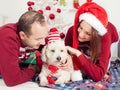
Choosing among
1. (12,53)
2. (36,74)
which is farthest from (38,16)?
(36,74)

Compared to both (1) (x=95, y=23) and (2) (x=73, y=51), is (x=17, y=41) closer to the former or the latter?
(2) (x=73, y=51)

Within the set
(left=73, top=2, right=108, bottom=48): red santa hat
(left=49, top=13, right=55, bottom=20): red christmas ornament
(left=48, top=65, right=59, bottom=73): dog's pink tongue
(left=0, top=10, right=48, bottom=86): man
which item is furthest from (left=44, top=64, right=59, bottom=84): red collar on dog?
(left=49, top=13, right=55, bottom=20): red christmas ornament

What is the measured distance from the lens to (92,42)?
1.50m

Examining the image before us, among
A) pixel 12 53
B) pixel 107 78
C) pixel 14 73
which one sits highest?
pixel 12 53

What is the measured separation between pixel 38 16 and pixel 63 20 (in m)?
0.89

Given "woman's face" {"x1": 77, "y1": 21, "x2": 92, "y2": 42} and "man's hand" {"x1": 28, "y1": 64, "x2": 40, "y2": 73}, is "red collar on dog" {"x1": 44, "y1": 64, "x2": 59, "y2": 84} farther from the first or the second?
"woman's face" {"x1": 77, "y1": 21, "x2": 92, "y2": 42}

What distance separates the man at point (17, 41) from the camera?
4.19 feet

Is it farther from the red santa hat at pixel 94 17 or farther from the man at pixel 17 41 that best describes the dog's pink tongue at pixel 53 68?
the red santa hat at pixel 94 17

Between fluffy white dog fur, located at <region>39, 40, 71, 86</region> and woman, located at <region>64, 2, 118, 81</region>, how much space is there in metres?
0.06

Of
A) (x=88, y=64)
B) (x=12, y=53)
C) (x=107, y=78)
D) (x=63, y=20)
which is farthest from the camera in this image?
(x=63, y=20)

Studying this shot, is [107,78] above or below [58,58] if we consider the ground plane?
below

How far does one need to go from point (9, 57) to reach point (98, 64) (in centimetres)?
52

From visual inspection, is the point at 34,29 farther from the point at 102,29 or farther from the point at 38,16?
the point at 102,29

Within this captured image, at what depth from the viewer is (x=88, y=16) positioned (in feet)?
4.84
